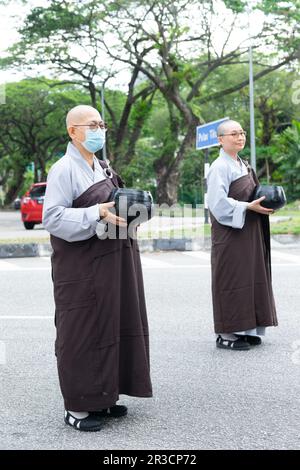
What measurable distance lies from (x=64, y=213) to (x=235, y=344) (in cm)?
242

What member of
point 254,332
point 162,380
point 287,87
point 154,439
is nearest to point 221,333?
point 254,332

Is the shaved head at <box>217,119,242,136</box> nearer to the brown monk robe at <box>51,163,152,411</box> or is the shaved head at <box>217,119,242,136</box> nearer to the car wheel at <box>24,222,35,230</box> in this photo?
the brown monk robe at <box>51,163,152,411</box>

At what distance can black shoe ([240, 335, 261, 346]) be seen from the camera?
6.03 metres

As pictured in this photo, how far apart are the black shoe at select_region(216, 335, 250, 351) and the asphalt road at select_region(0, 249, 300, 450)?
8 cm

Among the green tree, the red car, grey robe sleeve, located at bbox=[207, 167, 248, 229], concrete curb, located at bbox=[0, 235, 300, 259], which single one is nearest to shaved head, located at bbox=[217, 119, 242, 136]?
grey robe sleeve, located at bbox=[207, 167, 248, 229]

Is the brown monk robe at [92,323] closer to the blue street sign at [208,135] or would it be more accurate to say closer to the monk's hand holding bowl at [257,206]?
the monk's hand holding bowl at [257,206]

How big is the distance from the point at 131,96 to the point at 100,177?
29180 mm

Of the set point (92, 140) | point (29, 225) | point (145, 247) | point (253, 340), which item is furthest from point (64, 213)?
point (29, 225)

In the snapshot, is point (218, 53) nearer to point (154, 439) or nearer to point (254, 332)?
point (254, 332)

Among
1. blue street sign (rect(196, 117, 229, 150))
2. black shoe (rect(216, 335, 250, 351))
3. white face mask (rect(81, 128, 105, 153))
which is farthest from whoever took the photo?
blue street sign (rect(196, 117, 229, 150))

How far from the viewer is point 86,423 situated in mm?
4039

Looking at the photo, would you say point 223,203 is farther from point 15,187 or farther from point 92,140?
point 15,187

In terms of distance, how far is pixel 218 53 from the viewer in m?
29.0

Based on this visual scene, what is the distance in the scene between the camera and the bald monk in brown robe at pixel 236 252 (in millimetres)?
5770
